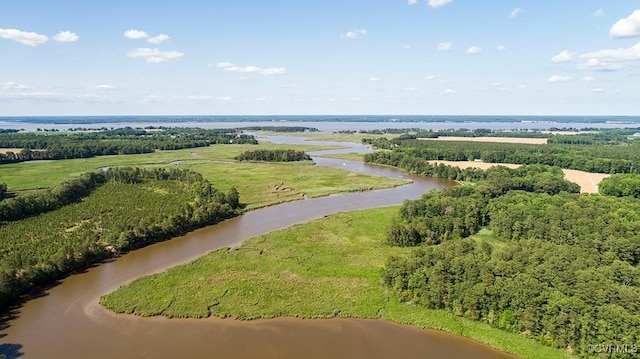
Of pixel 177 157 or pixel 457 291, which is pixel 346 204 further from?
pixel 177 157

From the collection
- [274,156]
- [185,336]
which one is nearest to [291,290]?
[185,336]

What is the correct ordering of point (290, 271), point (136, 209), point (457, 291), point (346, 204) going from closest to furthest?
1. point (457, 291)
2. point (290, 271)
3. point (136, 209)
4. point (346, 204)

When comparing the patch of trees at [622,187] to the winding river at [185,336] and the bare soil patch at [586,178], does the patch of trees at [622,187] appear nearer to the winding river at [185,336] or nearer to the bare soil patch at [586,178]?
the bare soil patch at [586,178]

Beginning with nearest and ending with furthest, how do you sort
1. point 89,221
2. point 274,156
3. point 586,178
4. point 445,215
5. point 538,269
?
1. point 538,269
2. point 445,215
3. point 89,221
4. point 586,178
5. point 274,156

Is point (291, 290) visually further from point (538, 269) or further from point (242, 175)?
point (242, 175)

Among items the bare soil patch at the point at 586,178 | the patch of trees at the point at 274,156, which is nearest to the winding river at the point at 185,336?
the bare soil patch at the point at 586,178

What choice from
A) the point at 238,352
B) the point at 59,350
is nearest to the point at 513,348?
the point at 238,352

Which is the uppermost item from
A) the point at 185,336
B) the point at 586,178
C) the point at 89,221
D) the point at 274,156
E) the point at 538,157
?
the point at 538,157
